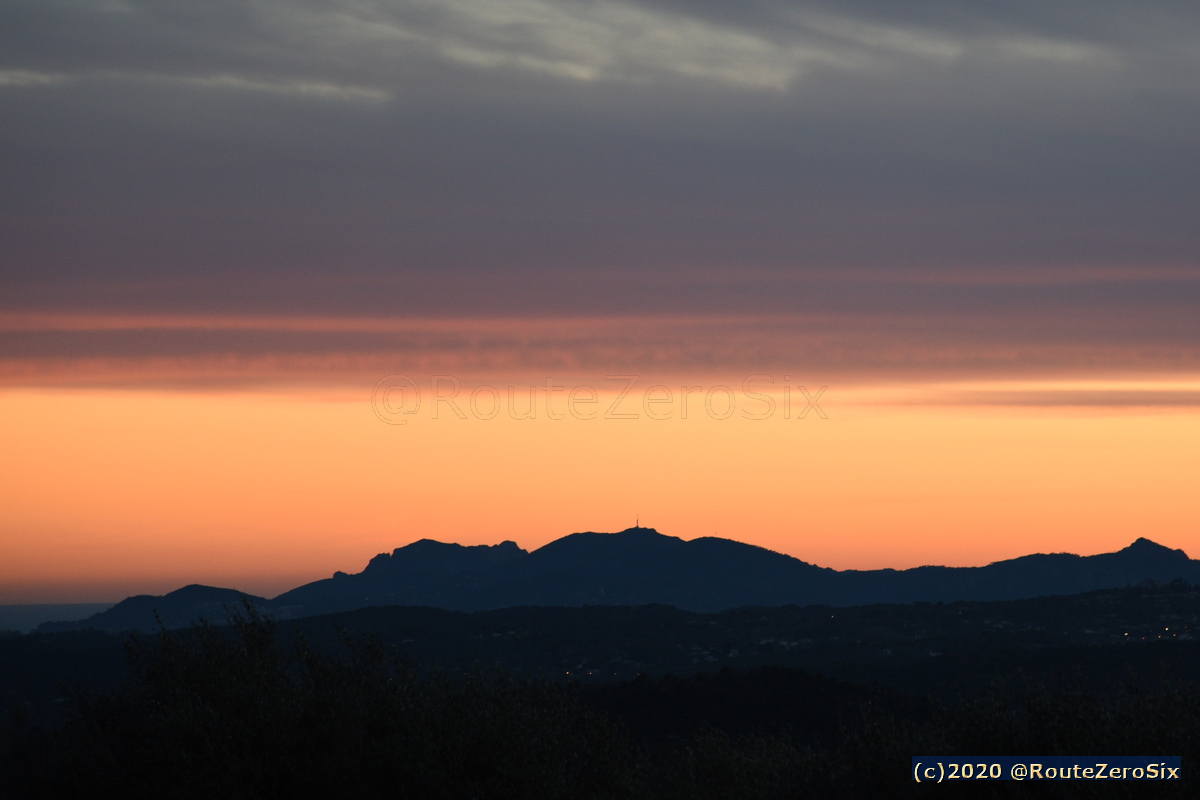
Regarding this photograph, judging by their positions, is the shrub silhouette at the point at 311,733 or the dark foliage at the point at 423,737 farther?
the shrub silhouette at the point at 311,733

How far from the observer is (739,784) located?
126 feet

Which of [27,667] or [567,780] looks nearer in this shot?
[567,780]

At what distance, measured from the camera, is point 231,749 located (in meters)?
33.2

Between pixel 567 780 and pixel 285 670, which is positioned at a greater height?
pixel 285 670

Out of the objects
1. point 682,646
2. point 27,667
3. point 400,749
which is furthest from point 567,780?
point 682,646

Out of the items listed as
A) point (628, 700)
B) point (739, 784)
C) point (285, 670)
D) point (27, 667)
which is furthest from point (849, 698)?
point (27, 667)

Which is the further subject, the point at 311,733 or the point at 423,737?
the point at 311,733

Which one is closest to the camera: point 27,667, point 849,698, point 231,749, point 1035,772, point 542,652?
point 1035,772

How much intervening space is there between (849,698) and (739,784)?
55442 mm

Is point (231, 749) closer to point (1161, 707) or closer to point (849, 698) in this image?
point (1161, 707)

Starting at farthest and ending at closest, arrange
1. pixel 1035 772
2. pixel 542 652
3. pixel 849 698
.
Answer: pixel 542 652 → pixel 849 698 → pixel 1035 772

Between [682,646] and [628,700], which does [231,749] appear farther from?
[682,646]

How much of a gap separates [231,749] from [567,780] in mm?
9502

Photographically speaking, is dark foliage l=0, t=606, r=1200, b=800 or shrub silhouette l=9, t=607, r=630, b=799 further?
shrub silhouette l=9, t=607, r=630, b=799
